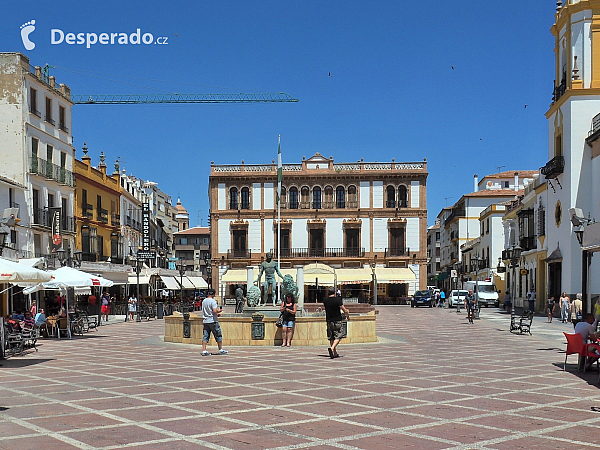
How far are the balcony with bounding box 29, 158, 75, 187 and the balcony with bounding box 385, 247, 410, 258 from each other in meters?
29.7

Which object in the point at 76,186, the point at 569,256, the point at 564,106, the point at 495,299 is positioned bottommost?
the point at 495,299

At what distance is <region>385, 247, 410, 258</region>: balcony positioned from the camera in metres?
59.3

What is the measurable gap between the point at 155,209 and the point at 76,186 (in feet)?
130

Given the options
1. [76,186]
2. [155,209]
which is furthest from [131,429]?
[155,209]

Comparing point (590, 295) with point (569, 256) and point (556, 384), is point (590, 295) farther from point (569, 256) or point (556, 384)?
point (556, 384)

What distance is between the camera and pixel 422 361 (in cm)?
1445

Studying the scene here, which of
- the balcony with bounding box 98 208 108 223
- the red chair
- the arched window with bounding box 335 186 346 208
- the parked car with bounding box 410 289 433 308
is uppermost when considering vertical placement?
the arched window with bounding box 335 186 346 208

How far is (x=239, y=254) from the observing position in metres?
60.7

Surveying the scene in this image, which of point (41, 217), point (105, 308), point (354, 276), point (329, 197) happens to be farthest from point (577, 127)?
point (329, 197)

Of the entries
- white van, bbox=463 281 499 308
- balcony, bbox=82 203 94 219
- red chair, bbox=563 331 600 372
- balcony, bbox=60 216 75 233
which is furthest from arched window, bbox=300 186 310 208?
red chair, bbox=563 331 600 372

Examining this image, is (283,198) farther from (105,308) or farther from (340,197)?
(105,308)

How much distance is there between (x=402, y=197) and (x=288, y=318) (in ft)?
144

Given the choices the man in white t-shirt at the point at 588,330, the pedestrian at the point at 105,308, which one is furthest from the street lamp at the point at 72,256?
the man in white t-shirt at the point at 588,330

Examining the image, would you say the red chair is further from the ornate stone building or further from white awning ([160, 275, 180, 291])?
Answer: the ornate stone building
